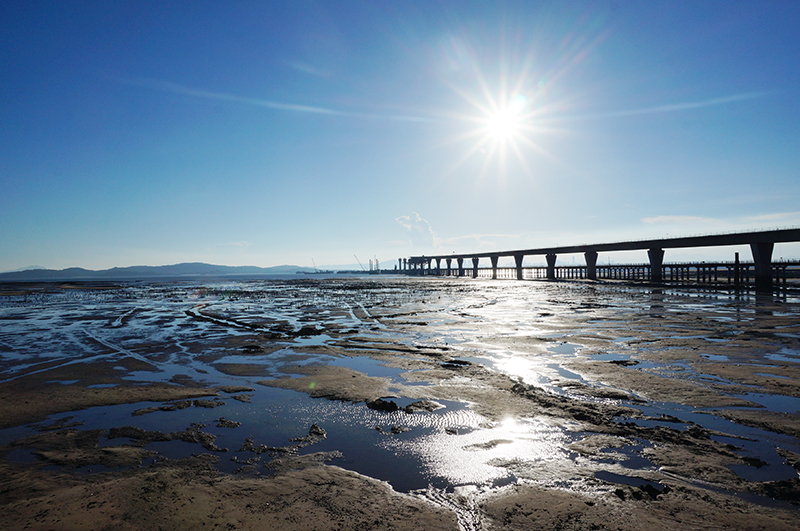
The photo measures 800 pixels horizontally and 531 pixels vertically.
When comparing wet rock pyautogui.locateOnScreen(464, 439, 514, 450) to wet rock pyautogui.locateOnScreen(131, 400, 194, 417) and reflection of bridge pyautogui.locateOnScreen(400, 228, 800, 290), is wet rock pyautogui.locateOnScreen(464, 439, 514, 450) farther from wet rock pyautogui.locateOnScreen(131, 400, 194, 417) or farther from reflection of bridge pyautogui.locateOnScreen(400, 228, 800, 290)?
reflection of bridge pyautogui.locateOnScreen(400, 228, 800, 290)

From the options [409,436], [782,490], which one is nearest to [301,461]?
[409,436]

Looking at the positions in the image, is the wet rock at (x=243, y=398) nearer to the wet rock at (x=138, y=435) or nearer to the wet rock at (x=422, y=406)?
the wet rock at (x=138, y=435)

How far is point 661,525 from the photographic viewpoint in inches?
145

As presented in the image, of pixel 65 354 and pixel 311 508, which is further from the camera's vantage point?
pixel 65 354

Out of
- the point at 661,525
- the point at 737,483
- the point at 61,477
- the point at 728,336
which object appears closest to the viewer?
the point at 661,525

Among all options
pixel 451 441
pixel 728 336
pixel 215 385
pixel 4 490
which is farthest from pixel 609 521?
pixel 728 336

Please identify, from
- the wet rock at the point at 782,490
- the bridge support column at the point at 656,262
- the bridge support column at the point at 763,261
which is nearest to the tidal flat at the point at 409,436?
the wet rock at the point at 782,490

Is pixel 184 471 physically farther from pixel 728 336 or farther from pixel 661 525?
pixel 728 336

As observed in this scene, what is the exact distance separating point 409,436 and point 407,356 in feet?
20.0

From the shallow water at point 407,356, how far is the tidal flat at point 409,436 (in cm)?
6

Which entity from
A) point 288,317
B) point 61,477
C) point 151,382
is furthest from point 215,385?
point 288,317

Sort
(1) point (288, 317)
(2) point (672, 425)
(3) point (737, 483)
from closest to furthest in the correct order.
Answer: (3) point (737, 483) → (2) point (672, 425) → (1) point (288, 317)

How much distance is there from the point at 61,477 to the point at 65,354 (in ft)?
37.1

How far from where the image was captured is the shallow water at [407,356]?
5.41 metres
